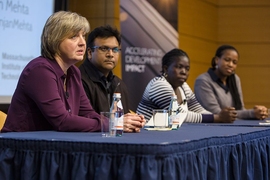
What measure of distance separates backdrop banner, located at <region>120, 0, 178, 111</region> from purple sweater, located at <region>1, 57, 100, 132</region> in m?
2.73

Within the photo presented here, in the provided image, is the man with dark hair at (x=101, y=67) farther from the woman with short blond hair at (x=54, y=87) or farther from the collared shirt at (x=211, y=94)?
the collared shirt at (x=211, y=94)

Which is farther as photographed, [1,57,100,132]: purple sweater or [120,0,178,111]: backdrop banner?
[120,0,178,111]: backdrop banner

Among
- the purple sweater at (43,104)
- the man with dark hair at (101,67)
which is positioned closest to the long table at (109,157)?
the purple sweater at (43,104)

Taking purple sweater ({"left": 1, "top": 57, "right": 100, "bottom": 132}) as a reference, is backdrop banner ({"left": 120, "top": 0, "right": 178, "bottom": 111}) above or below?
above

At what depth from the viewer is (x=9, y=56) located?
16.6 feet

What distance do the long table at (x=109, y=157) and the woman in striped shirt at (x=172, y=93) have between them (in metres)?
1.49

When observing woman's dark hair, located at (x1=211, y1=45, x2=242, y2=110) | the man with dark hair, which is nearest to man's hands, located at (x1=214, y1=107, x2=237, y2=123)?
the man with dark hair

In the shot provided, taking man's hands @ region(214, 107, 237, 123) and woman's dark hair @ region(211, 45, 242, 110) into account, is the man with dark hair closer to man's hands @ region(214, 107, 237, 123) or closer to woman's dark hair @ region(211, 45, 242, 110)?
man's hands @ region(214, 107, 237, 123)

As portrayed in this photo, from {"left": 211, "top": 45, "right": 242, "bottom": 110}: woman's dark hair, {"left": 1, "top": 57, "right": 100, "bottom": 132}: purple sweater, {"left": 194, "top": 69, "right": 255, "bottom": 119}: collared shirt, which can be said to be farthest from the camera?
{"left": 211, "top": 45, "right": 242, "bottom": 110}: woman's dark hair

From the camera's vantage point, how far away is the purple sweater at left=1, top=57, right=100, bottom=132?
2646mm

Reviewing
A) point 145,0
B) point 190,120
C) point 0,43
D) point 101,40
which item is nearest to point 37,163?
point 101,40

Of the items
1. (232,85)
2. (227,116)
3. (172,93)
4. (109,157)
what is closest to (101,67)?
(172,93)

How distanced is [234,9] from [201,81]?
3.59 m

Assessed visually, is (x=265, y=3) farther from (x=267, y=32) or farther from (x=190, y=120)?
(x=190, y=120)
